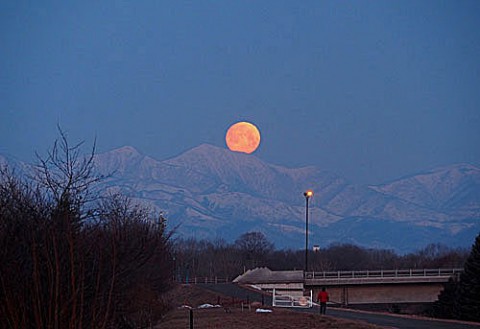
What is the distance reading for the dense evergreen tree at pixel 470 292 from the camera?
48125mm

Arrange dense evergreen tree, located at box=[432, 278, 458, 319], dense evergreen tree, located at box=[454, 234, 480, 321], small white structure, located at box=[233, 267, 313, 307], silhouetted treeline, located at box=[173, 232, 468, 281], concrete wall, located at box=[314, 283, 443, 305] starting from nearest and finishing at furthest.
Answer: dense evergreen tree, located at box=[454, 234, 480, 321] → dense evergreen tree, located at box=[432, 278, 458, 319] → small white structure, located at box=[233, 267, 313, 307] → concrete wall, located at box=[314, 283, 443, 305] → silhouetted treeline, located at box=[173, 232, 468, 281]

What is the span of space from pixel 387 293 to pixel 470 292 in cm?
2204

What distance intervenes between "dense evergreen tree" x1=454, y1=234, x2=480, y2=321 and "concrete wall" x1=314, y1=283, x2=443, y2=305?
17.0m

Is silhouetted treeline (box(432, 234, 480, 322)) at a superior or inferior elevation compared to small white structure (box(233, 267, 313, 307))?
inferior

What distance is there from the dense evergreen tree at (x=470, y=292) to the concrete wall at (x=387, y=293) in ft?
55.8

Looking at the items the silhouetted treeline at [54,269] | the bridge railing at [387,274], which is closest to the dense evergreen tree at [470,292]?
the bridge railing at [387,274]

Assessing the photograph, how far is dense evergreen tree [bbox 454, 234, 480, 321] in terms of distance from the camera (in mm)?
48125

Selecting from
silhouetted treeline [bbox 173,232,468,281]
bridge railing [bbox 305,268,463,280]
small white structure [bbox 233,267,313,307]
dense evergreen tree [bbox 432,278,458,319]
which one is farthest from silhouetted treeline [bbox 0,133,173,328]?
silhouetted treeline [bbox 173,232,468,281]

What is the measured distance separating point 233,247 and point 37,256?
140144 millimetres

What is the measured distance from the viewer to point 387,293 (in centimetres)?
7175

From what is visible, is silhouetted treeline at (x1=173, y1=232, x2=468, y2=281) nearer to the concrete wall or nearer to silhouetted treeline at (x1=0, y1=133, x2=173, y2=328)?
the concrete wall

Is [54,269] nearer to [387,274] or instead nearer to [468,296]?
[468,296]

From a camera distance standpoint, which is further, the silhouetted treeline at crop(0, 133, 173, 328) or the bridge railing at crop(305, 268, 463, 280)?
the bridge railing at crop(305, 268, 463, 280)

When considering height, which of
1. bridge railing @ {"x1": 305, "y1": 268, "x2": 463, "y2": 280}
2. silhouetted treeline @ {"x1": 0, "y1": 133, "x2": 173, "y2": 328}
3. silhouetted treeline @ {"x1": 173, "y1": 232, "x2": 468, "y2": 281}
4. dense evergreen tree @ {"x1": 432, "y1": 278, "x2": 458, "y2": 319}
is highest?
silhouetted treeline @ {"x1": 173, "y1": 232, "x2": 468, "y2": 281}
